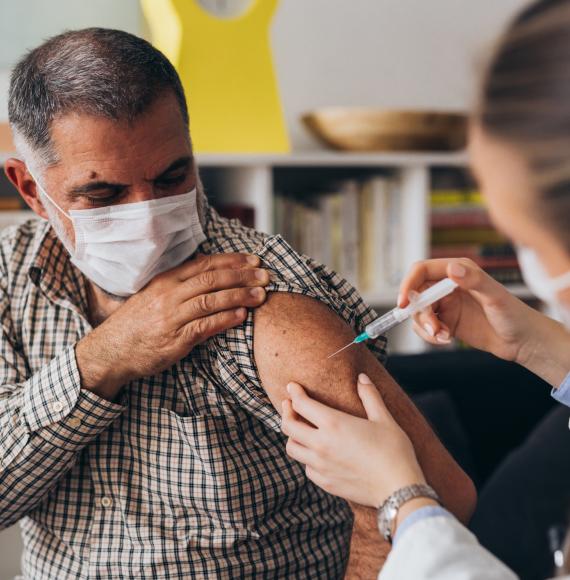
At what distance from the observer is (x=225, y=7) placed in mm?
2371

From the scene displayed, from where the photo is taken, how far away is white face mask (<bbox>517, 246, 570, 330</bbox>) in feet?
3.05

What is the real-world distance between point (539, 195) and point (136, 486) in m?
0.80

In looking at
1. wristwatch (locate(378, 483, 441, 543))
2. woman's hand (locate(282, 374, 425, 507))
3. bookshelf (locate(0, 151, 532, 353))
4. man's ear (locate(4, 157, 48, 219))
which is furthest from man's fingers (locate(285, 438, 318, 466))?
bookshelf (locate(0, 151, 532, 353))

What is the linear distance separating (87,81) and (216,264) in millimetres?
328

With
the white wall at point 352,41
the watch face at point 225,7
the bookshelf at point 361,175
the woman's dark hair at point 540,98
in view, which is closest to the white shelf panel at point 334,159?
the bookshelf at point 361,175

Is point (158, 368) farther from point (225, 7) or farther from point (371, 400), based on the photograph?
point (225, 7)

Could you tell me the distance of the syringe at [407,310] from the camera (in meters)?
1.17

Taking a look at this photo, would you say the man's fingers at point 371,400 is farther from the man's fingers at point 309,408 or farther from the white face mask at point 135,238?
the white face mask at point 135,238

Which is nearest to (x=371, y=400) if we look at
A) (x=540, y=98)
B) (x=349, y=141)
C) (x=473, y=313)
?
(x=473, y=313)

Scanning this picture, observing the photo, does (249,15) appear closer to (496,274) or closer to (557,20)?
(496,274)

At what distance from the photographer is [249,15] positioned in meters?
2.33

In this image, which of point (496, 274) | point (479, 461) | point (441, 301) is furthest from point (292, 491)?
point (496, 274)

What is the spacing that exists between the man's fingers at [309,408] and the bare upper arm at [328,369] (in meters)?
0.03

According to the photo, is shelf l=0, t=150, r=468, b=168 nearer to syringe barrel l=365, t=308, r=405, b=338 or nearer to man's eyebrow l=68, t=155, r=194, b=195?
man's eyebrow l=68, t=155, r=194, b=195
